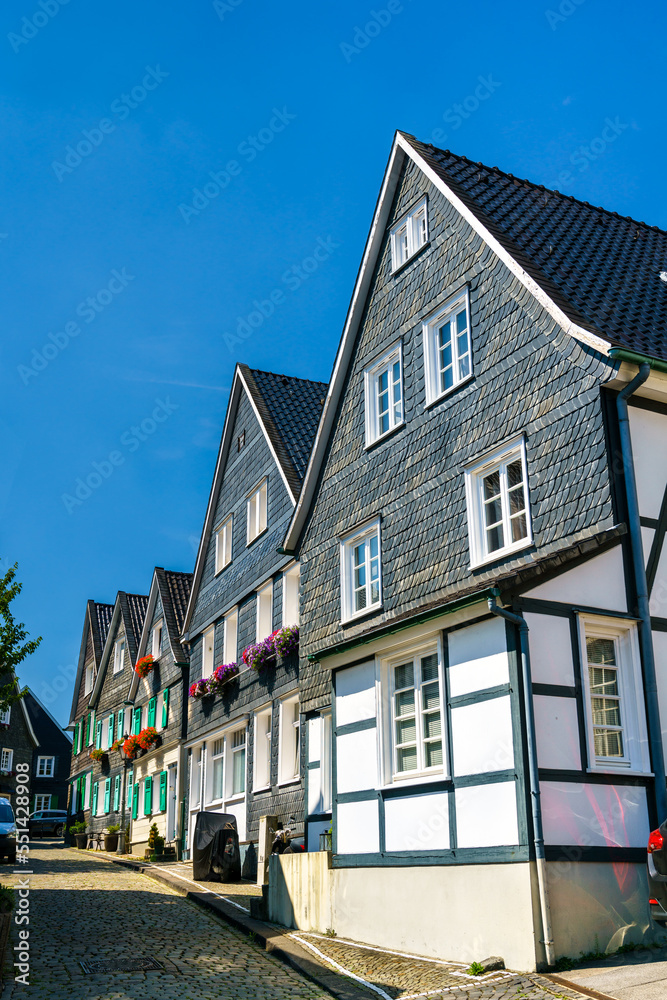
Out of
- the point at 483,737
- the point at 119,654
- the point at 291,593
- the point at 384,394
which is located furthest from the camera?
the point at 119,654

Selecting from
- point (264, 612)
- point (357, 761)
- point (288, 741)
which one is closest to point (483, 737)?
point (357, 761)

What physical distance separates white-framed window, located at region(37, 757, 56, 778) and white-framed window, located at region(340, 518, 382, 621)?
54729 mm

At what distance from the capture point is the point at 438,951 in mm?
11422

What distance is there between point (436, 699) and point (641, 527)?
3.17 m

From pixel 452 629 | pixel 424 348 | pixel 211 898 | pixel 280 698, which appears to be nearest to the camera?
pixel 452 629

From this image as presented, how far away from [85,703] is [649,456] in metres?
38.1

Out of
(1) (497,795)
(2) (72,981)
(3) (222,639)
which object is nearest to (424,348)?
(1) (497,795)

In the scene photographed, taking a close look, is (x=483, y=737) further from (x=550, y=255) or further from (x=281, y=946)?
(x=550, y=255)

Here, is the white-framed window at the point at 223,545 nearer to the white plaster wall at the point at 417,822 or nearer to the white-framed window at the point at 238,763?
the white-framed window at the point at 238,763

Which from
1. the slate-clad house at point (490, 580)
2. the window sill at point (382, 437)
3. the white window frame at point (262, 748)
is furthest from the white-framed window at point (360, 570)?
the white window frame at point (262, 748)

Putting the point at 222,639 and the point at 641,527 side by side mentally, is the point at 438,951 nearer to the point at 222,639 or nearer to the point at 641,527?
the point at 641,527

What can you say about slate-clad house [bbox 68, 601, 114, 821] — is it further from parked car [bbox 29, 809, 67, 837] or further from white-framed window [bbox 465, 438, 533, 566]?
white-framed window [bbox 465, 438, 533, 566]

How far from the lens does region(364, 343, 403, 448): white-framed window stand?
1703 cm

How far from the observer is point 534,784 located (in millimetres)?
10508
